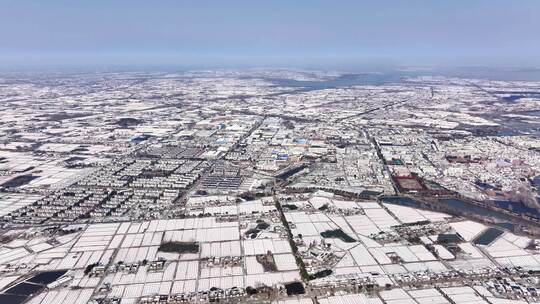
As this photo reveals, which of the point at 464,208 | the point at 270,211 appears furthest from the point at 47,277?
the point at 464,208

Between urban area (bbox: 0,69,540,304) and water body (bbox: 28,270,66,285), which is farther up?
urban area (bbox: 0,69,540,304)

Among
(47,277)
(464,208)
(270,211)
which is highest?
(270,211)

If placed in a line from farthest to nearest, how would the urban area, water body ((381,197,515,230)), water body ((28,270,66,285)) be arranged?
1. water body ((381,197,515,230))
2. water body ((28,270,66,285))
3. the urban area

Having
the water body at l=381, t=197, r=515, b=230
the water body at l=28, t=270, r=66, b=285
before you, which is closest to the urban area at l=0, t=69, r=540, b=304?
the water body at l=28, t=270, r=66, b=285

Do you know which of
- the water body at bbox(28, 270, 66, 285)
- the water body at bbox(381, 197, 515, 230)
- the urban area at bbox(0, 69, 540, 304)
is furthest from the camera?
the water body at bbox(381, 197, 515, 230)

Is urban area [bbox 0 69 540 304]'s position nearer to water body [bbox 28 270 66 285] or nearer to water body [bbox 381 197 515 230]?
water body [bbox 28 270 66 285]

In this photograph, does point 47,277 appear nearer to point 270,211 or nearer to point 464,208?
point 270,211

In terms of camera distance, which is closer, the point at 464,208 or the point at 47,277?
the point at 47,277

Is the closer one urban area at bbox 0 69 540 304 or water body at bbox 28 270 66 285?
urban area at bbox 0 69 540 304

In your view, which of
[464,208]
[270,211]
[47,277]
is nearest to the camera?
[47,277]

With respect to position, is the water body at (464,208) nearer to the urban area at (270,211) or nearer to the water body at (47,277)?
the urban area at (270,211)

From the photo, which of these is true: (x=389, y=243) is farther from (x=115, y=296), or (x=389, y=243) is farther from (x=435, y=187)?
(x=115, y=296)
